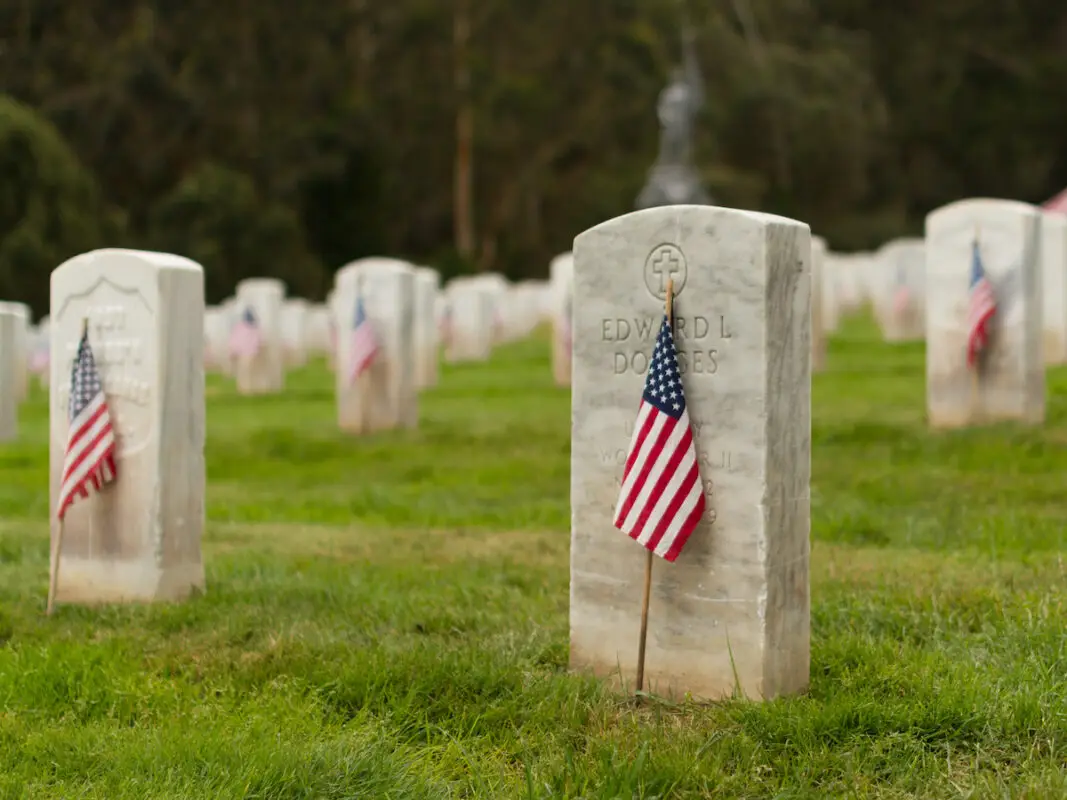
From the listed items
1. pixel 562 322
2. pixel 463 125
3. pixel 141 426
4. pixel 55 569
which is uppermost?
pixel 463 125

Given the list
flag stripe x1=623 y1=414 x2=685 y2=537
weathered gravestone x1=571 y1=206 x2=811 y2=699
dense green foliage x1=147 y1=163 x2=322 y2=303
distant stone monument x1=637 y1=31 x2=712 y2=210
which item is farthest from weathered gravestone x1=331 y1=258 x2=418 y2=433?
distant stone monument x1=637 y1=31 x2=712 y2=210

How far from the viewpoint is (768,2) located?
184 ft

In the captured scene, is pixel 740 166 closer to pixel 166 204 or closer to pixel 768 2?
pixel 768 2

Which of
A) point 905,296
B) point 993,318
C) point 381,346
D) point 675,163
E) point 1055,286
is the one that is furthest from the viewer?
point 675,163

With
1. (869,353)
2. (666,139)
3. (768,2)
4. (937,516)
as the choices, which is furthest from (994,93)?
(937,516)

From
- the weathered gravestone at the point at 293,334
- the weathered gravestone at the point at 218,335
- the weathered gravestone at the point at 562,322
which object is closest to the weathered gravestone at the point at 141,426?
the weathered gravestone at the point at 562,322

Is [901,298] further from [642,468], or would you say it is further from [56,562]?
[642,468]

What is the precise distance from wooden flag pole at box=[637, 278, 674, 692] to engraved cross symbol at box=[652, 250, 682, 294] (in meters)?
0.03

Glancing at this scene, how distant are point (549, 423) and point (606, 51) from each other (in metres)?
37.0

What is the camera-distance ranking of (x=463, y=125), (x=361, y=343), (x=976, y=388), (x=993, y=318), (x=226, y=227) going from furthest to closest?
(x=463, y=125) → (x=226, y=227) → (x=361, y=343) → (x=976, y=388) → (x=993, y=318)

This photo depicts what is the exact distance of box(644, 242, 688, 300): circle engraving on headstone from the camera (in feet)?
16.1

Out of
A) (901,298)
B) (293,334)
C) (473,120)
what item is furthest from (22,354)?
(473,120)

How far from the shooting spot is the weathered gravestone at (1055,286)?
15.4m

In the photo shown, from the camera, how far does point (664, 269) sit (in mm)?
4957
